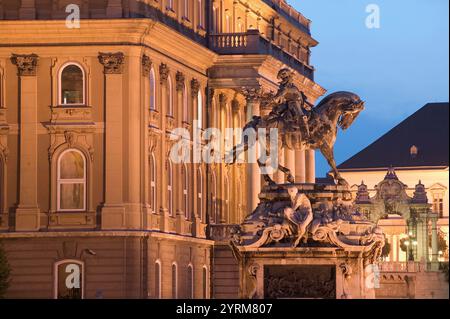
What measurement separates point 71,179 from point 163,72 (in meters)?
7.11

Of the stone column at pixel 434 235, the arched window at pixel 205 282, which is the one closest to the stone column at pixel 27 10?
the arched window at pixel 205 282

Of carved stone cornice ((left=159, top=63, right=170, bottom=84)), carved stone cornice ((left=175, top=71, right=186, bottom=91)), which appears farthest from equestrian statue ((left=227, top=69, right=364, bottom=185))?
carved stone cornice ((left=175, top=71, right=186, bottom=91))

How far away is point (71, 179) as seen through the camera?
85.1 metres

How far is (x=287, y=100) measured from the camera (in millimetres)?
60125

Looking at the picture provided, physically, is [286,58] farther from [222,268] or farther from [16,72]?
[16,72]

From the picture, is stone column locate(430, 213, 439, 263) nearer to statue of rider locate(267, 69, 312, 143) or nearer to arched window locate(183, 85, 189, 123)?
arched window locate(183, 85, 189, 123)

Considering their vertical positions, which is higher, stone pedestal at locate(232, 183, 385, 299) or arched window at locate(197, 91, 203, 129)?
arched window at locate(197, 91, 203, 129)

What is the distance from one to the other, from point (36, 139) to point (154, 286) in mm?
7589

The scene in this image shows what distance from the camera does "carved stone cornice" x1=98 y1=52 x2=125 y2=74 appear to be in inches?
3339

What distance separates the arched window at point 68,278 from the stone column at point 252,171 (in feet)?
61.9

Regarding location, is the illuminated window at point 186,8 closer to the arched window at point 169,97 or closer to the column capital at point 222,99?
the arched window at point 169,97

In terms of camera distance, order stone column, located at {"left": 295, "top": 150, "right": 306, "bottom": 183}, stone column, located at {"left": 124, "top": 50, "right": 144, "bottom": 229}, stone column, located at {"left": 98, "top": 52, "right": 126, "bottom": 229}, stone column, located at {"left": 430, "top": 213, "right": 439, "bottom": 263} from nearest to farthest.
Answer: stone column, located at {"left": 124, "top": 50, "right": 144, "bottom": 229} → stone column, located at {"left": 98, "top": 52, "right": 126, "bottom": 229} → stone column, located at {"left": 295, "top": 150, "right": 306, "bottom": 183} → stone column, located at {"left": 430, "top": 213, "right": 439, "bottom": 263}

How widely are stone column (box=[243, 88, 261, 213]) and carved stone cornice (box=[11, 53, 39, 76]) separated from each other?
17885 mm
